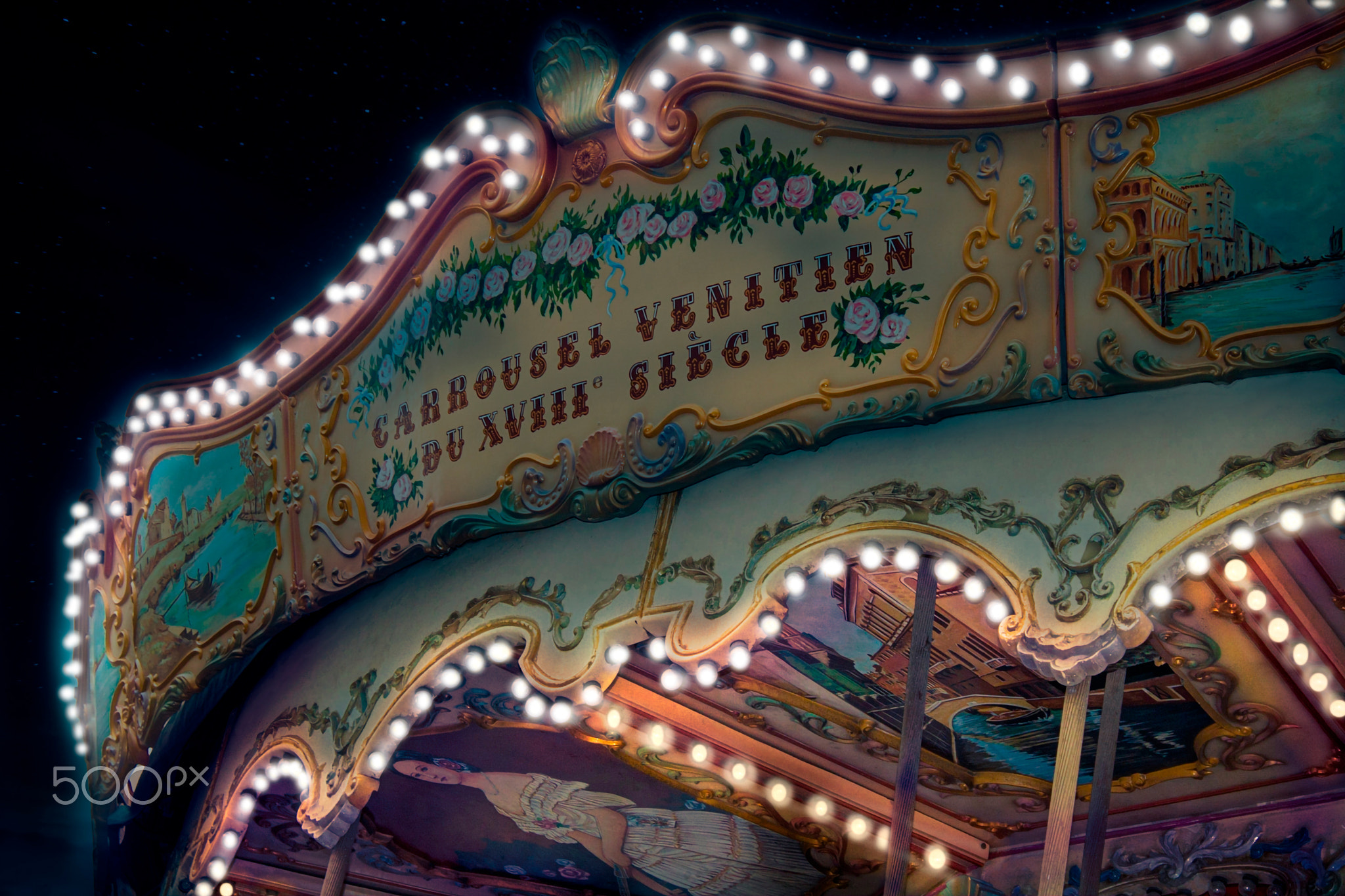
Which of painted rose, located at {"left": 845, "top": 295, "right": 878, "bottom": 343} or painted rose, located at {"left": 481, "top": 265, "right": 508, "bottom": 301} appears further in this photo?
painted rose, located at {"left": 481, "top": 265, "right": 508, "bottom": 301}

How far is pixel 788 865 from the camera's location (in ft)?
25.4

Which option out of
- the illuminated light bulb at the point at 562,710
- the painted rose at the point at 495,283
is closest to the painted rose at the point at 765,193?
the painted rose at the point at 495,283

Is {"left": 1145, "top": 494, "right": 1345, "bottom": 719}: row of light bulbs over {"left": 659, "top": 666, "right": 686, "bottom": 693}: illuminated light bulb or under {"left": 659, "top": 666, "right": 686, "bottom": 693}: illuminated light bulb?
over

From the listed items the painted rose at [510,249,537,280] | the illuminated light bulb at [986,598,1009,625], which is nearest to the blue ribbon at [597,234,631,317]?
the painted rose at [510,249,537,280]

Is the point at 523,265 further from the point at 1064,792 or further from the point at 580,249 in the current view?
the point at 1064,792

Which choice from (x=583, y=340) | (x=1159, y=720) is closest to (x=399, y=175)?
(x=583, y=340)

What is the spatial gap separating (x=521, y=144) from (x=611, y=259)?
2.42 feet

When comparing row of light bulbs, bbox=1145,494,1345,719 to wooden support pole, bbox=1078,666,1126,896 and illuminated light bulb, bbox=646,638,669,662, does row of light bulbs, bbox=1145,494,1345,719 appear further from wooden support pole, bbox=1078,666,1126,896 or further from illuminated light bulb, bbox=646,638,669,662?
illuminated light bulb, bbox=646,638,669,662

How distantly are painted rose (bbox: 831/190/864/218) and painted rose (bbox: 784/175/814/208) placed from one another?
0.36ft

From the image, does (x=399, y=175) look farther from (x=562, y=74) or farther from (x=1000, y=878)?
(x=1000, y=878)

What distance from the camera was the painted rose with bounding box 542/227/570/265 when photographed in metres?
5.74

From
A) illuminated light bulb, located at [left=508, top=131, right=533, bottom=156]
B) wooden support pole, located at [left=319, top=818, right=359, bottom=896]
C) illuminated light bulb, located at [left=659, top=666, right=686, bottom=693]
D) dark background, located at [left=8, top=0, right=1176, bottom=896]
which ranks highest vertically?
dark background, located at [left=8, top=0, right=1176, bottom=896]

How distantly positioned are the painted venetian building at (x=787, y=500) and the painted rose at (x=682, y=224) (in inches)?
0.4

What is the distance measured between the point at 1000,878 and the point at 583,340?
12.9 feet
